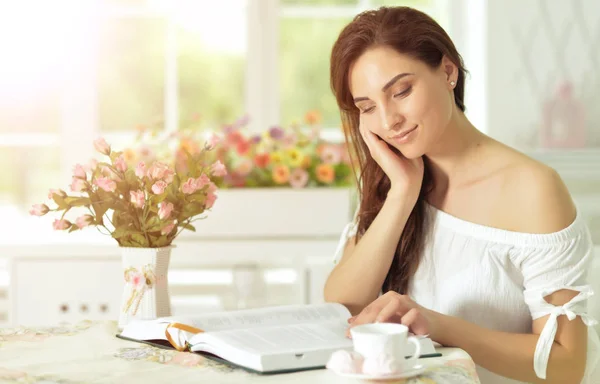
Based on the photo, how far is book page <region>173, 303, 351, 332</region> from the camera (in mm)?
1358

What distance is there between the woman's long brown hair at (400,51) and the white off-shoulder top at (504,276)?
30 mm

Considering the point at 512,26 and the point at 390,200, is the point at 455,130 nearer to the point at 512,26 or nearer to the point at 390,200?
the point at 390,200

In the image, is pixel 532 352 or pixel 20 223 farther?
pixel 20 223

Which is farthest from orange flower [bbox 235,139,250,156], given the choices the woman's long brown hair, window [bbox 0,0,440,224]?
the woman's long brown hair

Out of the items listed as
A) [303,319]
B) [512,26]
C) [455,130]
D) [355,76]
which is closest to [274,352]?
[303,319]

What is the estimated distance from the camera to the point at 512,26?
3.03m

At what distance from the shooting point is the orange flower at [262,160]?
2.87 m

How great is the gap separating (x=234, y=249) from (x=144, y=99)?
41.4 inches

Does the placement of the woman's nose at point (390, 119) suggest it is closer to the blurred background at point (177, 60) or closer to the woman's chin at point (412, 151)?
the woman's chin at point (412, 151)

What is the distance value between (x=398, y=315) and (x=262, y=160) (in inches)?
63.1

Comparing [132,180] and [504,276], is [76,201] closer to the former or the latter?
[132,180]

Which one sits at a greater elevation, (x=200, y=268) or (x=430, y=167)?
(x=430, y=167)

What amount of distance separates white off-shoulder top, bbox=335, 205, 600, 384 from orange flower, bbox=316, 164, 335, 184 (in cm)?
107

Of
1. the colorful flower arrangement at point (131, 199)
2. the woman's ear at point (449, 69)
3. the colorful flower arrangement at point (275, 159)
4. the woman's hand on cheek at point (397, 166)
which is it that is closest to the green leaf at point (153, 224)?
the colorful flower arrangement at point (131, 199)
